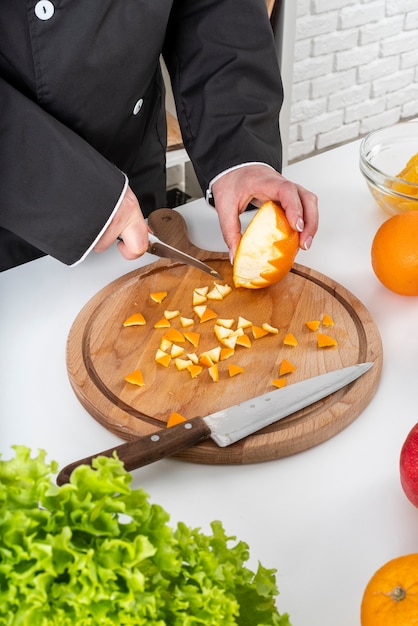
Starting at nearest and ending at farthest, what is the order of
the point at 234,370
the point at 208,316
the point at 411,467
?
the point at 411,467, the point at 234,370, the point at 208,316

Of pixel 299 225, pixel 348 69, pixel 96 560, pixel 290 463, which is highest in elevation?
pixel 96 560

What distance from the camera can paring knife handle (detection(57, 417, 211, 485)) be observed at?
77 centimetres

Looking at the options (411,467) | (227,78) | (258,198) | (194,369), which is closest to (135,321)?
(194,369)

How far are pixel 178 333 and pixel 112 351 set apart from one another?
10cm

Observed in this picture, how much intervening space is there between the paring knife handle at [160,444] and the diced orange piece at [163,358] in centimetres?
15

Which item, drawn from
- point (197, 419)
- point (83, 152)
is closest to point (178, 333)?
point (197, 419)

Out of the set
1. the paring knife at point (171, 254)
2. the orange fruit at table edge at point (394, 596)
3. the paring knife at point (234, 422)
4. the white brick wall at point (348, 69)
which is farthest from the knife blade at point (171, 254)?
the white brick wall at point (348, 69)

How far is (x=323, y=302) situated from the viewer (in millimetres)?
1092

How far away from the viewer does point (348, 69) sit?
3.20 metres

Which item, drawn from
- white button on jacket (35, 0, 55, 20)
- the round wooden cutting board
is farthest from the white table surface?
white button on jacket (35, 0, 55, 20)

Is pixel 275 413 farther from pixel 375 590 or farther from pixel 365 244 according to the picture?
pixel 365 244

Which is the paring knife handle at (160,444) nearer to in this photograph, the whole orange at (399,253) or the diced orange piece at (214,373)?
the diced orange piece at (214,373)

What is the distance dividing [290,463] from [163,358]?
0.24m

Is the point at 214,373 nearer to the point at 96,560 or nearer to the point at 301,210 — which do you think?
the point at 301,210
